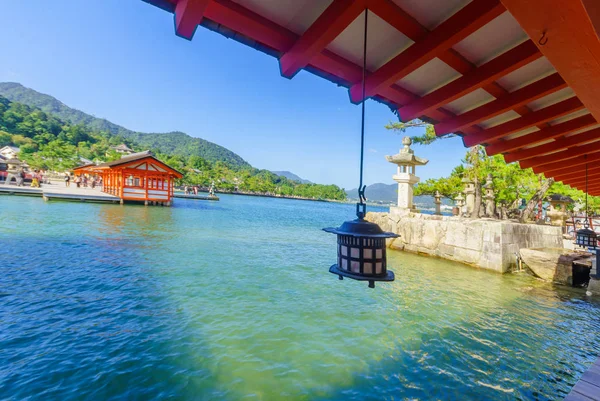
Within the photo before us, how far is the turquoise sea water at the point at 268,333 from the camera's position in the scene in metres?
Result: 3.01

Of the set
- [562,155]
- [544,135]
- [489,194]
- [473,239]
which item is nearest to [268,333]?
[544,135]

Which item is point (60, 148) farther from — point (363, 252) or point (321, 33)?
point (363, 252)

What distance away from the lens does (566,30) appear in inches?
51.3

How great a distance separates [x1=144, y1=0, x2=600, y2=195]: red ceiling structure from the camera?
1.40m

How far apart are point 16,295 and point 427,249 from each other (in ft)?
39.6

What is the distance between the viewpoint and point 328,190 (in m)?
122

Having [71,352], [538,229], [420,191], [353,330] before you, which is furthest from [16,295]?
[420,191]

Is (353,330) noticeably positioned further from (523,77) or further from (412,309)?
(523,77)

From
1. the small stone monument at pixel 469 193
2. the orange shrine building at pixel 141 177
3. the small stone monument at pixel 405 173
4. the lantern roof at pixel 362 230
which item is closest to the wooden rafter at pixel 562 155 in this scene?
the lantern roof at pixel 362 230

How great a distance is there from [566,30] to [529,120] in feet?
7.85

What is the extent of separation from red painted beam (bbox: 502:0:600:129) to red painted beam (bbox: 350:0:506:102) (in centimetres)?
34

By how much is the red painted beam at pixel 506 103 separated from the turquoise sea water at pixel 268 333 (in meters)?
3.17

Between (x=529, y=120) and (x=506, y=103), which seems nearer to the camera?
(x=506, y=103)

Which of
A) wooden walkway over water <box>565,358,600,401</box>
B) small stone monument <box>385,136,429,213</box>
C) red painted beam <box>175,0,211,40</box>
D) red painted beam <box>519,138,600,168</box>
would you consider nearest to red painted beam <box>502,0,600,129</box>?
red painted beam <box>175,0,211,40</box>
